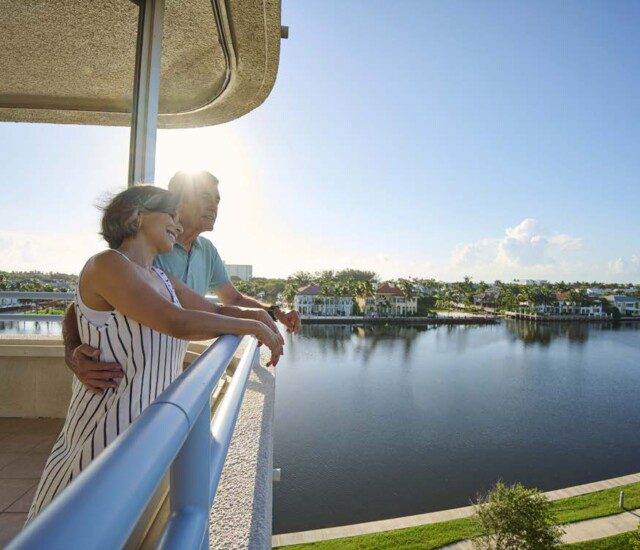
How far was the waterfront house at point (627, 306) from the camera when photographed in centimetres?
6612

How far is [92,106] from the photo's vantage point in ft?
8.96

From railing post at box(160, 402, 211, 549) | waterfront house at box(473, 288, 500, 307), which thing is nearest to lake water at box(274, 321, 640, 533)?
railing post at box(160, 402, 211, 549)

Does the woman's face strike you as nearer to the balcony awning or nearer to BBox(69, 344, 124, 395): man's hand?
BBox(69, 344, 124, 395): man's hand

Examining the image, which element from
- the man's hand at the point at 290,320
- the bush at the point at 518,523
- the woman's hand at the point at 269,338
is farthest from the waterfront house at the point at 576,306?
the woman's hand at the point at 269,338

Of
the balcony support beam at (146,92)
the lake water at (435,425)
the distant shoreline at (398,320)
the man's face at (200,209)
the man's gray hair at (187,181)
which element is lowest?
the lake water at (435,425)

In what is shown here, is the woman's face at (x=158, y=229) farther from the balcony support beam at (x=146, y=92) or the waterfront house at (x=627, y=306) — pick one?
the waterfront house at (x=627, y=306)

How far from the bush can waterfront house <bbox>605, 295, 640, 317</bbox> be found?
69.1 metres

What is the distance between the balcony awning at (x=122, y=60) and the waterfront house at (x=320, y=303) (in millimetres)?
→ 51167

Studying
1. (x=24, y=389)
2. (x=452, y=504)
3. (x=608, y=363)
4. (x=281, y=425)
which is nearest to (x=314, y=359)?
(x=281, y=425)

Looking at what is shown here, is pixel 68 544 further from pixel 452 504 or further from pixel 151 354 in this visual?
pixel 452 504

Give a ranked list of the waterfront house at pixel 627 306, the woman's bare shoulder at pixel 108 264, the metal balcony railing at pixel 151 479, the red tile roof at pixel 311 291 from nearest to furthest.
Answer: the metal balcony railing at pixel 151 479 → the woman's bare shoulder at pixel 108 264 → the red tile roof at pixel 311 291 → the waterfront house at pixel 627 306

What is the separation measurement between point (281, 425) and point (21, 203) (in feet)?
59.3

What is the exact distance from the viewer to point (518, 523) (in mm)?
10352

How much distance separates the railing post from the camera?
17.3 inches
